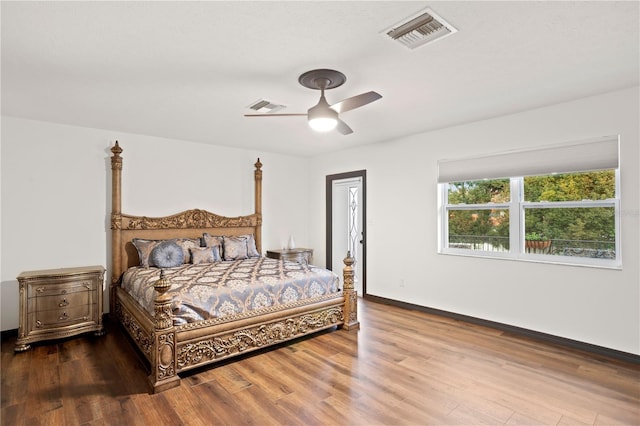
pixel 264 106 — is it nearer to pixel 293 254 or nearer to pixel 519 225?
pixel 293 254

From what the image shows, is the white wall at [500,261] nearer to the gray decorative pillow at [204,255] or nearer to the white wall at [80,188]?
the white wall at [80,188]

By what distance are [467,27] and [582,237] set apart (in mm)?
2678

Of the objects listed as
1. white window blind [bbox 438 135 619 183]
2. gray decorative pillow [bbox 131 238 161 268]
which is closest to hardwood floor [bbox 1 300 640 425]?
gray decorative pillow [bbox 131 238 161 268]

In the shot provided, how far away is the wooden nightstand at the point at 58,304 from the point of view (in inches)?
137

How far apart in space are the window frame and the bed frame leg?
3.40 meters

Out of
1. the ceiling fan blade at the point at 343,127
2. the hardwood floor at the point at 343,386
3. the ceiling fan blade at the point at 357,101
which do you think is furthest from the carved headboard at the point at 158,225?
the ceiling fan blade at the point at 357,101

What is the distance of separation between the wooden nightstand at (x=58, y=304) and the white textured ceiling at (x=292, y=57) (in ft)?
5.85

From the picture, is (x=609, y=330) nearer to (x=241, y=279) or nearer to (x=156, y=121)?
(x=241, y=279)

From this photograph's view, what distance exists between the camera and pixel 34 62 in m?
2.55

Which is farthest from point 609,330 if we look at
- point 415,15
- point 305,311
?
point 415,15

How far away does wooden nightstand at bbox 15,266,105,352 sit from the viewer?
11.4ft

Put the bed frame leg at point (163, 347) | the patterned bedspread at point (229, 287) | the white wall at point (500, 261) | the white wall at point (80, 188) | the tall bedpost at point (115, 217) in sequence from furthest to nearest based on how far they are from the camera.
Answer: the tall bedpost at point (115, 217)
the white wall at point (80, 188)
the white wall at point (500, 261)
the patterned bedspread at point (229, 287)
the bed frame leg at point (163, 347)

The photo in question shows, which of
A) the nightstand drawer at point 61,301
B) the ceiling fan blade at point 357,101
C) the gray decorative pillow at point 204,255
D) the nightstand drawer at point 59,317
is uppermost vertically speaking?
the ceiling fan blade at point 357,101

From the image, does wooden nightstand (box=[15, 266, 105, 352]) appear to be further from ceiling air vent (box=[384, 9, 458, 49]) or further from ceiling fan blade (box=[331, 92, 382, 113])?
ceiling air vent (box=[384, 9, 458, 49])
